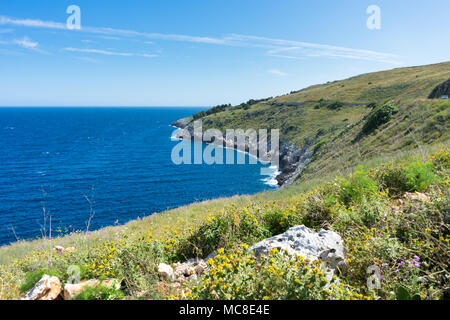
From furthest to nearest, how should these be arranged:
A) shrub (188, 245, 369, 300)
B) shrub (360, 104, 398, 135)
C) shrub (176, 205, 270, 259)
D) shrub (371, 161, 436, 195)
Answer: shrub (360, 104, 398, 135), shrub (371, 161, 436, 195), shrub (176, 205, 270, 259), shrub (188, 245, 369, 300)

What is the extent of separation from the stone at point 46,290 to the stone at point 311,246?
3249mm

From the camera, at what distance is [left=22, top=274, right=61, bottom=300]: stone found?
3.79m

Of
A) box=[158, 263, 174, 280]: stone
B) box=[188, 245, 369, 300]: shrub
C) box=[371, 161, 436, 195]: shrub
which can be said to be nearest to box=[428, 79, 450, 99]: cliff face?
box=[371, 161, 436, 195]: shrub

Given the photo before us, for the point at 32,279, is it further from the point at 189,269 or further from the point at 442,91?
the point at 442,91

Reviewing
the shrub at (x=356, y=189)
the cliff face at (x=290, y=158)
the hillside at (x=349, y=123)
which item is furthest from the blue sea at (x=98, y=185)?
the shrub at (x=356, y=189)

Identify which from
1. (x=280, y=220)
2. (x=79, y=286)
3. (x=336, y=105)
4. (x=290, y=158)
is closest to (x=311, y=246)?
(x=280, y=220)

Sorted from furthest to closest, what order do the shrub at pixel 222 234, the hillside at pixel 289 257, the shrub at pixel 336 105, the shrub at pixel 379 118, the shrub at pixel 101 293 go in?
1. the shrub at pixel 336 105
2. the shrub at pixel 379 118
3. the shrub at pixel 222 234
4. the shrub at pixel 101 293
5. the hillside at pixel 289 257

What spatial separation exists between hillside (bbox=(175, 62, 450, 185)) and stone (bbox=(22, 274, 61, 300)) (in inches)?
337

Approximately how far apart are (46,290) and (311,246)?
14.4ft

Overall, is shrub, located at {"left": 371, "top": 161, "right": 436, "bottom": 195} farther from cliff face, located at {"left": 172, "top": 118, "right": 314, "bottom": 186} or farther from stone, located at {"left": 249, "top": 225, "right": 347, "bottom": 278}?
cliff face, located at {"left": 172, "top": 118, "right": 314, "bottom": 186}

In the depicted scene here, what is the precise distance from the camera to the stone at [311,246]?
13.0ft

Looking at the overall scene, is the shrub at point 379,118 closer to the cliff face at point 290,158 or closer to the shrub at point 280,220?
the cliff face at point 290,158

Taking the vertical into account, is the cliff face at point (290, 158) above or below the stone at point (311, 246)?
below

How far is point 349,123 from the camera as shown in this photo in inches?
1943
